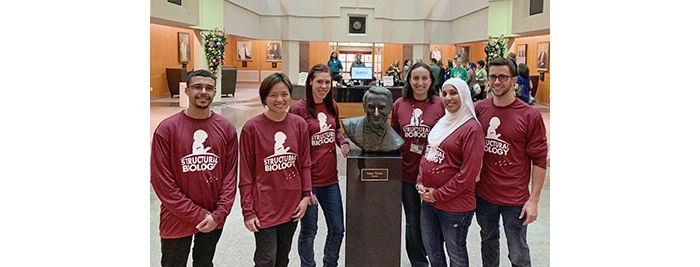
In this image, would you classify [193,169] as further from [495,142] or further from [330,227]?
[495,142]

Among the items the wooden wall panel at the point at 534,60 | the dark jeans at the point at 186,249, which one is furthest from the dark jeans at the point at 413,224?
the wooden wall panel at the point at 534,60

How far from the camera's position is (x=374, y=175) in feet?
10.4

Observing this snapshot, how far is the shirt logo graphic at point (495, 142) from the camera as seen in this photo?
112 inches

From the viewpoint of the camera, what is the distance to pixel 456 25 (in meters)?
22.3

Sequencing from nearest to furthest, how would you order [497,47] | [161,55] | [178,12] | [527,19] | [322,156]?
[322,156], [178,12], [527,19], [497,47], [161,55]

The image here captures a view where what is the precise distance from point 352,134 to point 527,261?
4.25 ft

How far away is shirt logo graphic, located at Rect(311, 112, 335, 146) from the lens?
3160 mm

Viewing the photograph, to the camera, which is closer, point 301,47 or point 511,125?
point 511,125

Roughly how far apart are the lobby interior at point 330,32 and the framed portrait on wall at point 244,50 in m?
0.16

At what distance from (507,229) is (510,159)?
0.44 meters

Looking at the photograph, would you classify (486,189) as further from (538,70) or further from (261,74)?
(261,74)

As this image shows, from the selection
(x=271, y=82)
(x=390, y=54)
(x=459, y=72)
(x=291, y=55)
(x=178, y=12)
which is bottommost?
→ (x=271, y=82)

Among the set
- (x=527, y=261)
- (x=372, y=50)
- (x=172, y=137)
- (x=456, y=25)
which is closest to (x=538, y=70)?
(x=456, y=25)

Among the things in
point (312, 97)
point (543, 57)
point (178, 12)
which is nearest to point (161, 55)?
point (178, 12)
